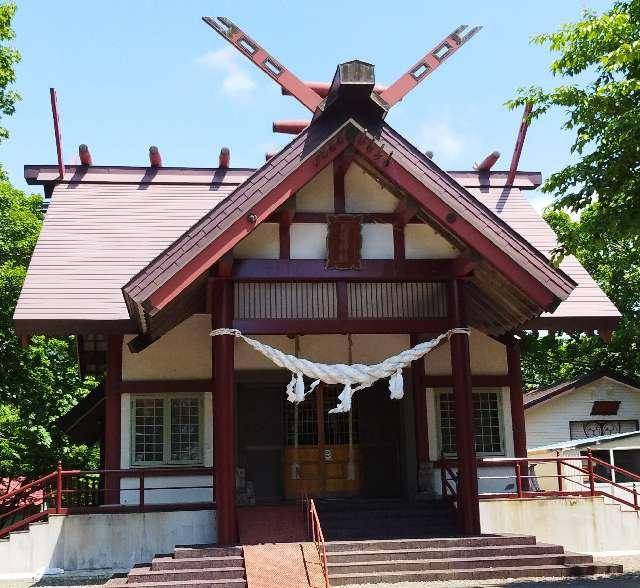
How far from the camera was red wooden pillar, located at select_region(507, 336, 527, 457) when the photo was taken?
52.4ft

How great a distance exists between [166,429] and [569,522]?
7.23 meters

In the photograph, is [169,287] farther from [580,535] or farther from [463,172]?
[463,172]

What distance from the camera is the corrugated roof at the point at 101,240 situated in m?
14.3

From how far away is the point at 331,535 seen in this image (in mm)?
12594

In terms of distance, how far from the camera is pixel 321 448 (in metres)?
15.8

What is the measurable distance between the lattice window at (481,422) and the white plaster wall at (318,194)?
16.1ft

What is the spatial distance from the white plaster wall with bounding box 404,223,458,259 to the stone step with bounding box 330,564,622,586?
4.93 m

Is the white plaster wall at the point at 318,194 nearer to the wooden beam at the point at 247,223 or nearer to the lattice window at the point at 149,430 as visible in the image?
the wooden beam at the point at 247,223

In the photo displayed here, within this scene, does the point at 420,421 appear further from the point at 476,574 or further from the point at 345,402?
the point at 476,574

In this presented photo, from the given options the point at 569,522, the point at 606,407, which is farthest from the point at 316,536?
the point at 606,407

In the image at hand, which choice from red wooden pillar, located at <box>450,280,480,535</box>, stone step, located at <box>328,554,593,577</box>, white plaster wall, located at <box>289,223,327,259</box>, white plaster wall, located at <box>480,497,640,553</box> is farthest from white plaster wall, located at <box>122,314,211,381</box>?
white plaster wall, located at <box>480,497,640,553</box>

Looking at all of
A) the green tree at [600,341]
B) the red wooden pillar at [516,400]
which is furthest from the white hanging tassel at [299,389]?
the green tree at [600,341]

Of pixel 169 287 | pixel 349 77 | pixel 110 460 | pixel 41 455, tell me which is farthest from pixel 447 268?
pixel 41 455

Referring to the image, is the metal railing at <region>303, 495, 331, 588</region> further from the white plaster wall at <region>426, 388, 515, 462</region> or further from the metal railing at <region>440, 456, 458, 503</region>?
the white plaster wall at <region>426, 388, 515, 462</region>
